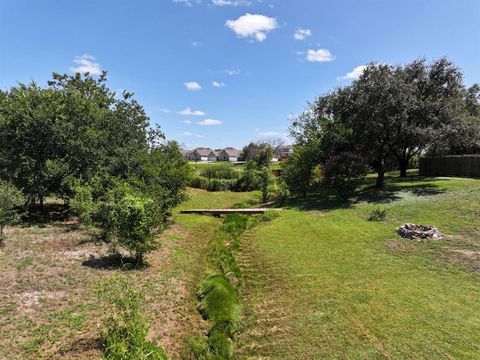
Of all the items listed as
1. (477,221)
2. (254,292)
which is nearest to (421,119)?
(477,221)

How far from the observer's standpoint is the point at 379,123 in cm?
1861

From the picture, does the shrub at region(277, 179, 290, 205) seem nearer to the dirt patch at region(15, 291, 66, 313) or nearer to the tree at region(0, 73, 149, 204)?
the tree at region(0, 73, 149, 204)

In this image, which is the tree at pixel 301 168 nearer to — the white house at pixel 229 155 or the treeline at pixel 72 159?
the treeline at pixel 72 159

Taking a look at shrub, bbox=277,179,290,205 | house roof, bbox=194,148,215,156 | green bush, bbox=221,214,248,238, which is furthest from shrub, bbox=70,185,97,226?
house roof, bbox=194,148,215,156

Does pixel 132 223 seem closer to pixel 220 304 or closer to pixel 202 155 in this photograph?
pixel 220 304

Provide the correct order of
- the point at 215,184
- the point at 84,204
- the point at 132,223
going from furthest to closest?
the point at 215,184, the point at 84,204, the point at 132,223

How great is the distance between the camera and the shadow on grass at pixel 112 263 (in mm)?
8812

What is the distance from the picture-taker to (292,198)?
2248 cm

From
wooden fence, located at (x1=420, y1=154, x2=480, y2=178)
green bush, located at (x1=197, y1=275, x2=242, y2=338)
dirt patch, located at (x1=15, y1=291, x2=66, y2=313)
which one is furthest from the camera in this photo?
wooden fence, located at (x1=420, y1=154, x2=480, y2=178)

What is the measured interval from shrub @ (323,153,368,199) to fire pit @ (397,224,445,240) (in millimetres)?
6763

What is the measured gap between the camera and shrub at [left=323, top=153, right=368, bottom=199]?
1827cm

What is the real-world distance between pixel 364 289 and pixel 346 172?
37.9ft

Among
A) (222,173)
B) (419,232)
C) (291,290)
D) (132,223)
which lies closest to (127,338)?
(291,290)

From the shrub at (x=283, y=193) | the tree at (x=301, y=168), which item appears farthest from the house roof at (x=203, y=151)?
the shrub at (x=283, y=193)
